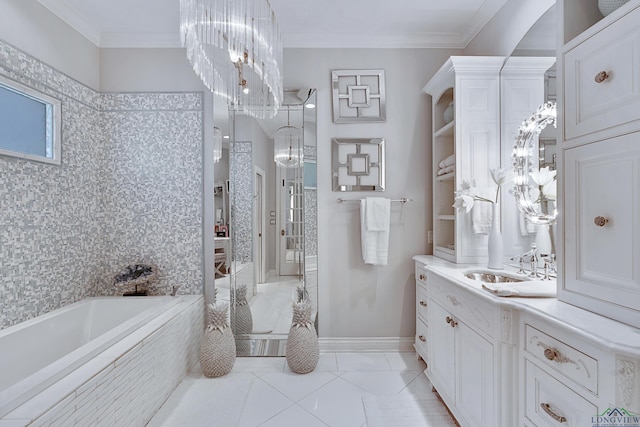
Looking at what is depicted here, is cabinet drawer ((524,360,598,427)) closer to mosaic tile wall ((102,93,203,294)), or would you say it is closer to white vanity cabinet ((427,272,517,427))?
white vanity cabinet ((427,272,517,427))

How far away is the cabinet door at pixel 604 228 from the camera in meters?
0.94

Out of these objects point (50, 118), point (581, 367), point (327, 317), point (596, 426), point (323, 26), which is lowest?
point (327, 317)

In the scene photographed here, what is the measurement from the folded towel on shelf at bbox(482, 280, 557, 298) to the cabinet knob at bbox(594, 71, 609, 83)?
2.65 ft

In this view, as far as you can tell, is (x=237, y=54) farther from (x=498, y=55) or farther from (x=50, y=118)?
(x=498, y=55)

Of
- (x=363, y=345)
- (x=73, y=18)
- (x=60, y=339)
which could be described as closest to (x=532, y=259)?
(x=363, y=345)

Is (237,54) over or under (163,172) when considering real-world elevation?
over

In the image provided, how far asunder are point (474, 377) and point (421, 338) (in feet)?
3.13

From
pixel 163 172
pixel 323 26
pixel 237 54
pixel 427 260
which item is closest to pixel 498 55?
pixel 323 26

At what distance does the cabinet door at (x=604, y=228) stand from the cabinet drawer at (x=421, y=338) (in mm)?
1307

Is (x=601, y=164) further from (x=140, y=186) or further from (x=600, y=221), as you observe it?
(x=140, y=186)

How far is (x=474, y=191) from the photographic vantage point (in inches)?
76.7

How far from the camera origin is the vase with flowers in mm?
1879

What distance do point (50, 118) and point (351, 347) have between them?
9.18 feet

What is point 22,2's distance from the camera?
6.32 ft
